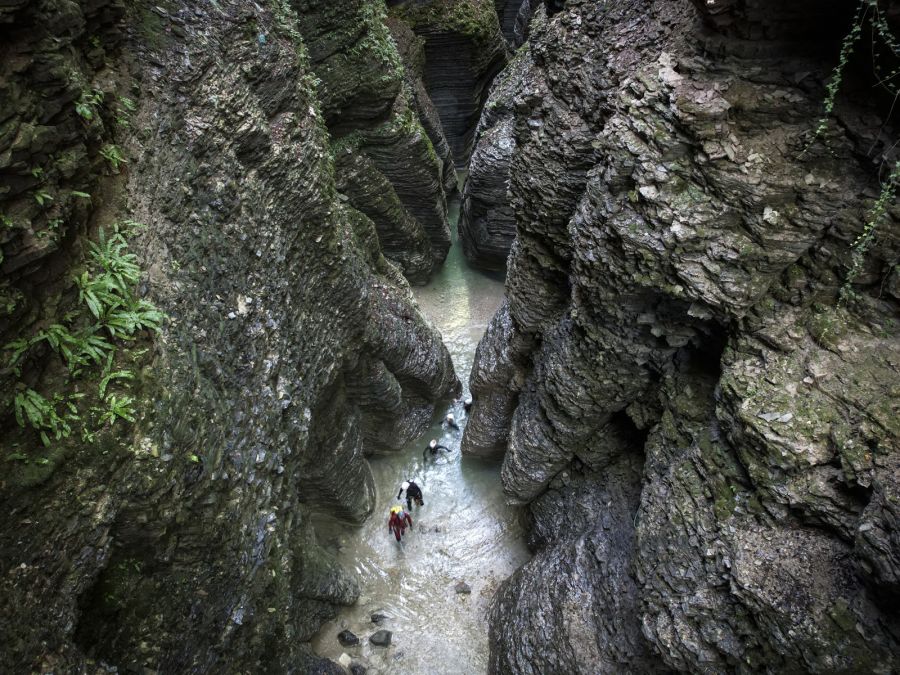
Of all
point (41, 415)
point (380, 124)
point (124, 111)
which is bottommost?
point (41, 415)

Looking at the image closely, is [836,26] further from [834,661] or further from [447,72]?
[447,72]

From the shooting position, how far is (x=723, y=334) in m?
5.02

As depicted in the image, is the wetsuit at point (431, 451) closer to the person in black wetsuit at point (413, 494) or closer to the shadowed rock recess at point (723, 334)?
the person in black wetsuit at point (413, 494)

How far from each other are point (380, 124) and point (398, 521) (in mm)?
8474

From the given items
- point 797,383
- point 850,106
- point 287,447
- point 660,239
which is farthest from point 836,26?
point 287,447

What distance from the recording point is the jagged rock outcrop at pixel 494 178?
40.0 ft

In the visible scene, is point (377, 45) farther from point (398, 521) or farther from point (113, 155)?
point (398, 521)

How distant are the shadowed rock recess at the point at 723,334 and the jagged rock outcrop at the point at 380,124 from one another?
455 centimetres

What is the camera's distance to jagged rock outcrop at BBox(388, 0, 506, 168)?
1468cm

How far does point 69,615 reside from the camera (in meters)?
3.61

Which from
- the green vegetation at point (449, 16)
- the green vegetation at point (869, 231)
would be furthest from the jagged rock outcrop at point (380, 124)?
the green vegetation at point (869, 231)

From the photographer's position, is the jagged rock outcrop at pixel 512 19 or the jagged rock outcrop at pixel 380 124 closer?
the jagged rock outcrop at pixel 380 124

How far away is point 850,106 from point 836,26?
588mm

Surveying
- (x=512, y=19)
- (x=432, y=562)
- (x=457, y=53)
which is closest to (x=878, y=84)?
(x=432, y=562)
